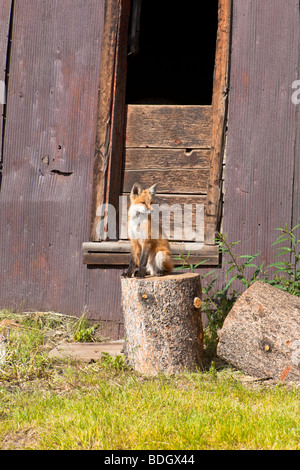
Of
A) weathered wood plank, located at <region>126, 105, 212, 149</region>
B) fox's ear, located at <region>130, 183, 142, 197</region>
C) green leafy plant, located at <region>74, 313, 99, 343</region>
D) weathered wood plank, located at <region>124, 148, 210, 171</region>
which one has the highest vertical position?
weathered wood plank, located at <region>126, 105, 212, 149</region>

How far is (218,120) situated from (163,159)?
86 centimetres

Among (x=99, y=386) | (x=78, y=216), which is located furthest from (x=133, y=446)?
(x=78, y=216)

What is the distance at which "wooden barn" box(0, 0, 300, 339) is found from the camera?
18.8 feet

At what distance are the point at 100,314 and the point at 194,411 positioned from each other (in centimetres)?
273

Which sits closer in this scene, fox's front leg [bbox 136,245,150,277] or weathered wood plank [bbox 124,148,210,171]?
fox's front leg [bbox 136,245,150,277]

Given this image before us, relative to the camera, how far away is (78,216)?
605 centimetres

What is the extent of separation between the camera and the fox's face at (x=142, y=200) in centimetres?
469

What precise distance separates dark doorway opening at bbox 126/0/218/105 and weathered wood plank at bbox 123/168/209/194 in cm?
325

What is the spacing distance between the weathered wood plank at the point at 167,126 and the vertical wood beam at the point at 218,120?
37cm

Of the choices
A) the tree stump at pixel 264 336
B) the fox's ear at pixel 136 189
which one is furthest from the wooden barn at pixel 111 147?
the tree stump at pixel 264 336

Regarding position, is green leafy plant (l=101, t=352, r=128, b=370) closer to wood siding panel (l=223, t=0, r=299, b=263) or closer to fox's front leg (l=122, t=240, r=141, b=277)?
fox's front leg (l=122, t=240, r=141, b=277)
